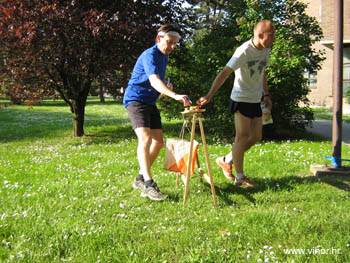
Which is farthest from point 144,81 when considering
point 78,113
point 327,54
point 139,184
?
point 327,54

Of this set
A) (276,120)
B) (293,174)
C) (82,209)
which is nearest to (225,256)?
(82,209)

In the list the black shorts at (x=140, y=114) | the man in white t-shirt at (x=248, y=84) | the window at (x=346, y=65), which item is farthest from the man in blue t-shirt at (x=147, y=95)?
the window at (x=346, y=65)

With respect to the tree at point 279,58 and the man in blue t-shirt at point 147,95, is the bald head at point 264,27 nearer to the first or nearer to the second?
the man in blue t-shirt at point 147,95

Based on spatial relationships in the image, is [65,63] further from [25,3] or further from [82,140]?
[82,140]

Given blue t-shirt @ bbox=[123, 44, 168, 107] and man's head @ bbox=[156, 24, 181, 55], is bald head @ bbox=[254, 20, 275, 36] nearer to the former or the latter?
man's head @ bbox=[156, 24, 181, 55]

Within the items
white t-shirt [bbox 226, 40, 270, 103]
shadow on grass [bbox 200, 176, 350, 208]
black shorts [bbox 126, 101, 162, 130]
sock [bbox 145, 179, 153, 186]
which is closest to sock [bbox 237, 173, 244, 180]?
shadow on grass [bbox 200, 176, 350, 208]

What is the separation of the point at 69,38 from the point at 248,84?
5.43 meters

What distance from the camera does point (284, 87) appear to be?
25.4ft

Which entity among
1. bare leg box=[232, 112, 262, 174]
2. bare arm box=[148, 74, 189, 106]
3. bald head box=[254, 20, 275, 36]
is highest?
bald head box=[254, 20, 275, 36]

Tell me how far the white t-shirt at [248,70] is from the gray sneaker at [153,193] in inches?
58.7

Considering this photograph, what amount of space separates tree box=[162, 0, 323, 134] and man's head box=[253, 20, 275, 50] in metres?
3.84

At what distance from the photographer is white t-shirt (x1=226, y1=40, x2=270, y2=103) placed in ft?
12.1

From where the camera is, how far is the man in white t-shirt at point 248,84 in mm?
3670

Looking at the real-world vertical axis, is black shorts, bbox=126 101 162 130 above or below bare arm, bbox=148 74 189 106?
below
